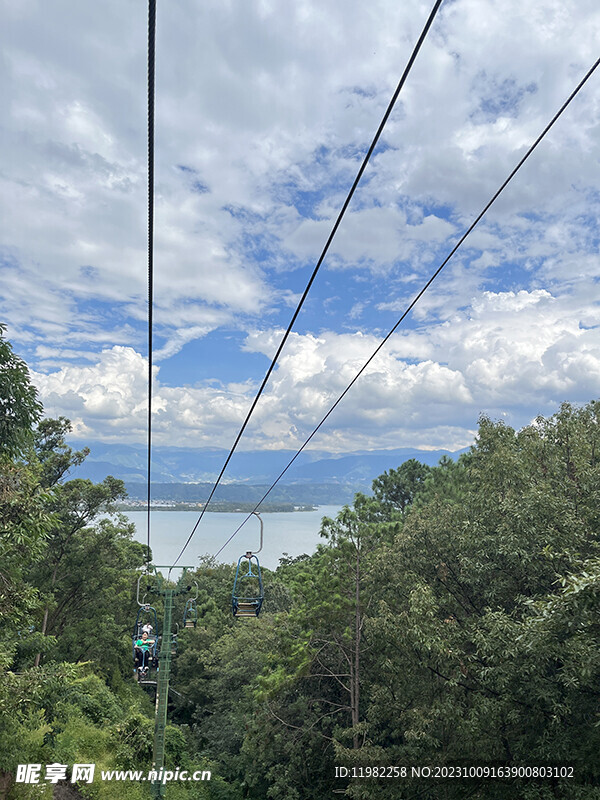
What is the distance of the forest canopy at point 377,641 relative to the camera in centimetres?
766

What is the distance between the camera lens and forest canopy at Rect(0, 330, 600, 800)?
7660mm

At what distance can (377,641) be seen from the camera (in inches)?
506

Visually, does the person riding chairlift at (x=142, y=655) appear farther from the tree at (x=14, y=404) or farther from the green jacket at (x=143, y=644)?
the tree at (x=14, y=404)

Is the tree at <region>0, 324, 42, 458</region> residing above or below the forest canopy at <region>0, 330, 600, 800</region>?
above

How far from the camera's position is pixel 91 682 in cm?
1977

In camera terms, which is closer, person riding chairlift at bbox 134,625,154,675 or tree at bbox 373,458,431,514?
person riding chairlift at bbox 134,625,154,675

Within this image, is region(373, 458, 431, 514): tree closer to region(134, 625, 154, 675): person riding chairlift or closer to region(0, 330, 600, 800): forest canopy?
region(0, 330, 600, 800): forest canopy

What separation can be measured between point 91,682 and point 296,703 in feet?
31.0

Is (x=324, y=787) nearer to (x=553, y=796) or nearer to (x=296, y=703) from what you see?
(x=296, y=703)

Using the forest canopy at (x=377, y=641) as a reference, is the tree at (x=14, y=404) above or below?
above

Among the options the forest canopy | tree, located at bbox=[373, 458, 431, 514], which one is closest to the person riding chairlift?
the forest canopy

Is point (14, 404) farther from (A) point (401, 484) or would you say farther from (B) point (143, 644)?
(A) point (401, 484)

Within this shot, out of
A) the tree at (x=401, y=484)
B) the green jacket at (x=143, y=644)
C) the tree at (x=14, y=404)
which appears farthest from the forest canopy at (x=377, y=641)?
the tree at (x=401, y=484)

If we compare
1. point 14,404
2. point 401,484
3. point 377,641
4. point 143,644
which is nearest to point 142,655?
point 143,644
